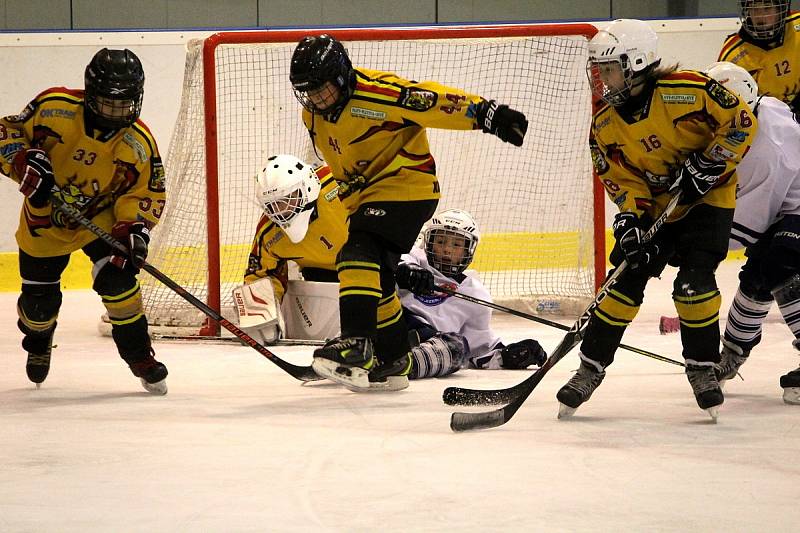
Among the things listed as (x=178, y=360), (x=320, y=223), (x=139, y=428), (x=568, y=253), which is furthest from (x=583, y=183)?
(x=139, y=428)

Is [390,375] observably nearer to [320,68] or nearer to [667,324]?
[320,68]

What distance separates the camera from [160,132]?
6.62 meters

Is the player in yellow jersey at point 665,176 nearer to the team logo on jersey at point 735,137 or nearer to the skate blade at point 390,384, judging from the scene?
the team logo on jersey at point 735,137

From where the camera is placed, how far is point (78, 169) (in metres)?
3.34

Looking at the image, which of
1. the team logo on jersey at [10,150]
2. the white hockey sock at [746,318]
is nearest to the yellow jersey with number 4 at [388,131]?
the team logo on jersey at [10,150]

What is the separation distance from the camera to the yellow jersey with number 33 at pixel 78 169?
3.31 metres

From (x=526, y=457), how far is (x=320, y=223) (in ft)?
7.47

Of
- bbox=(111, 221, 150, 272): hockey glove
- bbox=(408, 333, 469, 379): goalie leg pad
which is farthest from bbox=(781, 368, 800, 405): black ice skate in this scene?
bbox=(111, 221, 150, 272): hockey glove

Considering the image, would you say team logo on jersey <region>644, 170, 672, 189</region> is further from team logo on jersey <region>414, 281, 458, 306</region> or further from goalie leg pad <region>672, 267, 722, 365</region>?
team logo on jersey <region>414, 281, 458, 306</region>

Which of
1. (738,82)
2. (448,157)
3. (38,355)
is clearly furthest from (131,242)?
(448,157)

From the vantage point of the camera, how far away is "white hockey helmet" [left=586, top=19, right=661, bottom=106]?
2859 millimetres

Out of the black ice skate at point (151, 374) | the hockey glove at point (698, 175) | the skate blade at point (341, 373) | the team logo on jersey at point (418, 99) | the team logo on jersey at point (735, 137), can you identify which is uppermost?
the team logo on jersey at point (418, 99)

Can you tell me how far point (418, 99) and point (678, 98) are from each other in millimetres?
777

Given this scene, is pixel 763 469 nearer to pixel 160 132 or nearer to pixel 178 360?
pixel 178 360
